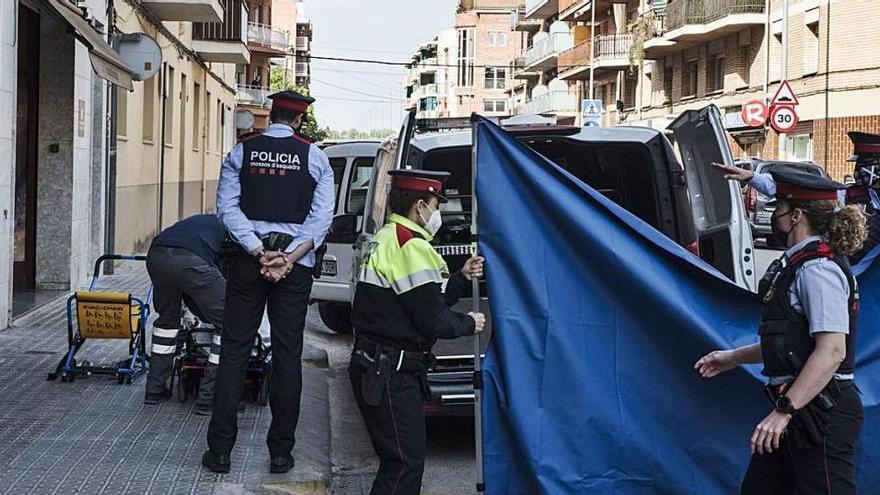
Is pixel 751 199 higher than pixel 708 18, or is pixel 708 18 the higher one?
pixel 708 18

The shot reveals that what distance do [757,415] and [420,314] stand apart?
1.55 meters

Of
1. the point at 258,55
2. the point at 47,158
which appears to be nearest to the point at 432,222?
the point at 47,158

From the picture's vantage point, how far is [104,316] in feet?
28.6

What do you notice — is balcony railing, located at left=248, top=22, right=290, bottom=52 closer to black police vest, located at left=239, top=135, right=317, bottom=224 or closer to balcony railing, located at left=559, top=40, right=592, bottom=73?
balcony railing, located at left=559, top=40, right=592, bottom=73

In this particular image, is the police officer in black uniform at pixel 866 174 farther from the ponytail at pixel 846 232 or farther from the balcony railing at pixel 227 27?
the balcony railing at pixel 227 27

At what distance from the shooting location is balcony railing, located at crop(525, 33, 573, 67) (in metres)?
63.1

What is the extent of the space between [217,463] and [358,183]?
8.22 metres

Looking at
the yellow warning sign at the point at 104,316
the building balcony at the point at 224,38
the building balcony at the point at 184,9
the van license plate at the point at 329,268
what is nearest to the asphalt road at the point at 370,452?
the yellow warning sign at the point at 104,316

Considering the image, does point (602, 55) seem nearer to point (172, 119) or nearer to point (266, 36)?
point (266, 36)

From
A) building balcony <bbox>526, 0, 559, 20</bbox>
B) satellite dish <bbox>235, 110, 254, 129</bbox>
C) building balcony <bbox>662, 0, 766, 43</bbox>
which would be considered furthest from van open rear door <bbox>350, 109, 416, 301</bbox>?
building balcony <bbox>526, 0, 559, 20</bbox>

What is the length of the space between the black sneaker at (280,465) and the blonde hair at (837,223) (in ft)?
10.7

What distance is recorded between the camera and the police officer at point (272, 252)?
667cm

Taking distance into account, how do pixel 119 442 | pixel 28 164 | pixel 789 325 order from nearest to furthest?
pixel 789 325 → pixel 119 442 → pixel 28 164

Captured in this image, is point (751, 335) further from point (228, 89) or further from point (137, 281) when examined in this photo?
point (228, 89)
